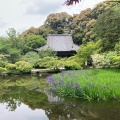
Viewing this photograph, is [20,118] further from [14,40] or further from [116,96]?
[14,40]

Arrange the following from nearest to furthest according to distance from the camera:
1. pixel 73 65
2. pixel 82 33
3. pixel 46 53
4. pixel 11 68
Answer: pixel 73 65 → pixel 11 68 → pixel 46 53 → pixel 82 33

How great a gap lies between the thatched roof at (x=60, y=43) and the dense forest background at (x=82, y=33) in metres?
1.34

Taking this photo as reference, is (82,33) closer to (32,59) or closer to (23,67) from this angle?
(32,59)

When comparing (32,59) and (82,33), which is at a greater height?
(82,33)

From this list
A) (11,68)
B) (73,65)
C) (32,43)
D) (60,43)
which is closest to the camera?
(73,65)

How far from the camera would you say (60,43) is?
29312 millimetres

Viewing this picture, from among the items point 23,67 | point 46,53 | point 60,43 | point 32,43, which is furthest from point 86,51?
point 32,43

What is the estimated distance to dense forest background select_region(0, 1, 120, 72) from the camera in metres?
14.3

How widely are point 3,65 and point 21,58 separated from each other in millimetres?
3412

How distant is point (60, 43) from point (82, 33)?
4.17 meters

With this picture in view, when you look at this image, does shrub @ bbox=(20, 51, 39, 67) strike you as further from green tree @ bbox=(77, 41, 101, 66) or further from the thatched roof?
the thatched roof

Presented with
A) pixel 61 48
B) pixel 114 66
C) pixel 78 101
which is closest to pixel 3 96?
pixel 78 101

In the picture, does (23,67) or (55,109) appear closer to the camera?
(55,109)

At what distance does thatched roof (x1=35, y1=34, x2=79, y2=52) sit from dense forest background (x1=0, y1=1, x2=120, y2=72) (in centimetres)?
134
